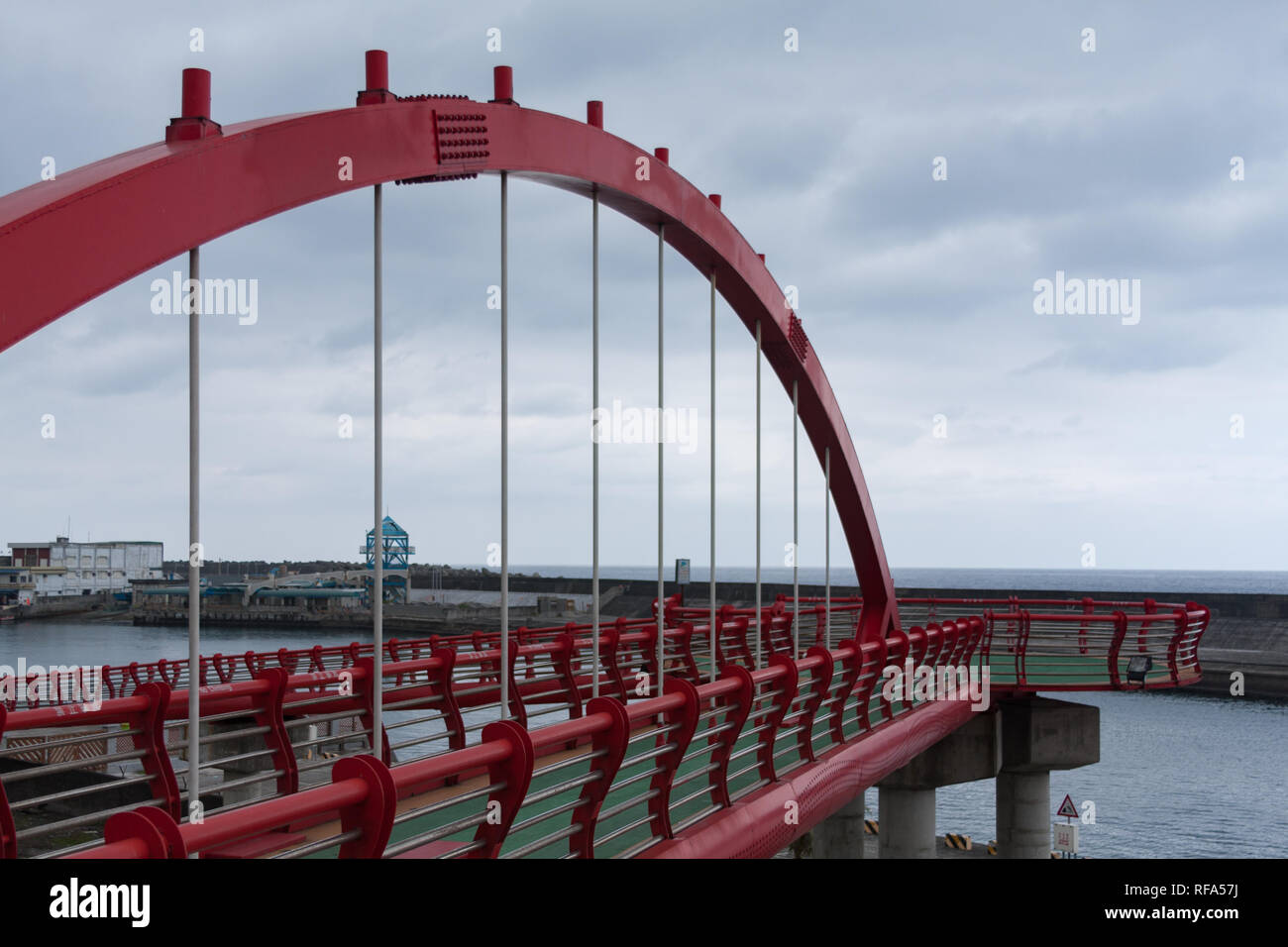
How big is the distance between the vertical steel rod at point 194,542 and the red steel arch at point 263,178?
0.29 metres

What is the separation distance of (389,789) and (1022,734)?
14.0 meters

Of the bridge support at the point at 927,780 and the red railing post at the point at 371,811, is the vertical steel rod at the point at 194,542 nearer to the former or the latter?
the red railing post at the point at 371,811

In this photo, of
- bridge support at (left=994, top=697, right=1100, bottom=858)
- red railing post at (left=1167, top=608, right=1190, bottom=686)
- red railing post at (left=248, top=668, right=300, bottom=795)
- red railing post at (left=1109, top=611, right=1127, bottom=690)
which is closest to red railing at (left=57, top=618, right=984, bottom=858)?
red railing post at (left=248, top=668, right=300, bottom=795)

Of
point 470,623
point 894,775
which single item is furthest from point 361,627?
point 894,775

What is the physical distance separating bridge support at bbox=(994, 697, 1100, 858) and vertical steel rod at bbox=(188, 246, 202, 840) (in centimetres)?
1428

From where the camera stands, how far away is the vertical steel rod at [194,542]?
333cm

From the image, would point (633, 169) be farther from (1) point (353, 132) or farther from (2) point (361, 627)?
(2) point (361, 627)

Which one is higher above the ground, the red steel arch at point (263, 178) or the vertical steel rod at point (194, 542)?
the red steel arch at point (263, 178)

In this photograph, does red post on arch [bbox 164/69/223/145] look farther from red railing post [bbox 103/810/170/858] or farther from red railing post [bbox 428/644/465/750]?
red railing post [bbox 428/644/465/750]

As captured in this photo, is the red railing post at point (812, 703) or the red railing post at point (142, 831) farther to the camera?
the red railing post at point (812, 703)

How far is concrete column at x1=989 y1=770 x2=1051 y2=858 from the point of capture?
53.2 feet

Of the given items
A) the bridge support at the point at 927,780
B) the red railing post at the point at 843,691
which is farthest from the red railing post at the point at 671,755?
the bridge support at the point at 927,780

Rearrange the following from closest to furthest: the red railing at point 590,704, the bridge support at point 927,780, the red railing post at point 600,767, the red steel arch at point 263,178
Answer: the red steel arch at point 263,178
the red railing post at point 600,767
the red railing at point 590,704
the bridge support at point 927,780
